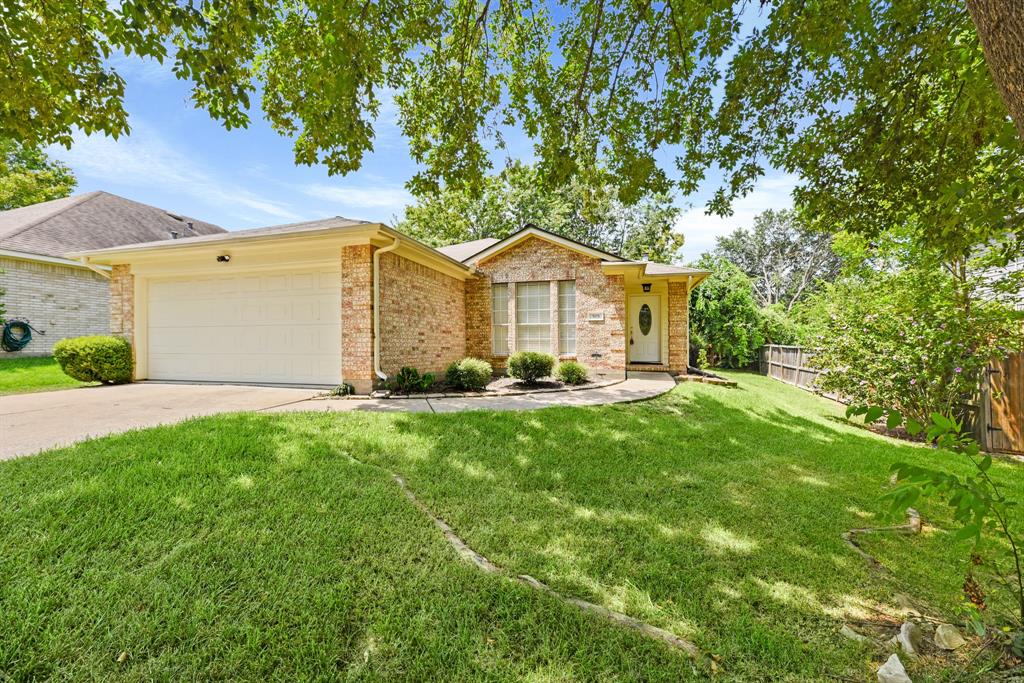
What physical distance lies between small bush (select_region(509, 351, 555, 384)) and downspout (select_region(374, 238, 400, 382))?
2942mm

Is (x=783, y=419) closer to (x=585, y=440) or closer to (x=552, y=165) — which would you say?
(x=585, y=440)

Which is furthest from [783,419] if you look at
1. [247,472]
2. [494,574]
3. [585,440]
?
[247,472]

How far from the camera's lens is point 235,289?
8539 mm

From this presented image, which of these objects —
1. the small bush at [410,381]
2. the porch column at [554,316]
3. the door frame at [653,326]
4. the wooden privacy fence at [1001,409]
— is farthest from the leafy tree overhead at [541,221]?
the wooden privacy fence at [1001,409]

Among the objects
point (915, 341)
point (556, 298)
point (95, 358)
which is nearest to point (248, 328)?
point (95, 358)

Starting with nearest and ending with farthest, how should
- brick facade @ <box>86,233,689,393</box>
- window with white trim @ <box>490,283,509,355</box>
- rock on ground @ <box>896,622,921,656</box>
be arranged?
rock on ground @ <box>896,622,921,656</box> < brick facade @ <box>86,233,689,393</box> < window with white trim @ <box>490,283,509,355</box>

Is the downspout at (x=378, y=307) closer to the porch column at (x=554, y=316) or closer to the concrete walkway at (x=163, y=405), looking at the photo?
the concrete walkway at (x=163, y=405)

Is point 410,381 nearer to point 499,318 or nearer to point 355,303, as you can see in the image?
point 355,303

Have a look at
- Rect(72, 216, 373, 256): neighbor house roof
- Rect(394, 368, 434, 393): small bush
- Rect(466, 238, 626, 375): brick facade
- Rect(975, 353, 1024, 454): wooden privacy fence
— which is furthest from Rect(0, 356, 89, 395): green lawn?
Rect(975, 353, 1024, 454): wooden privacy fence

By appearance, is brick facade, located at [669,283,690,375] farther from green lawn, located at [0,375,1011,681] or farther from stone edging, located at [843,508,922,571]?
stone edging, located at [843,508,922,571]

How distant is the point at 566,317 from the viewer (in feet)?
36.7

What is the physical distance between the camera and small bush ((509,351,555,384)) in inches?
355

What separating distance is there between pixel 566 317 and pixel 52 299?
15566mm

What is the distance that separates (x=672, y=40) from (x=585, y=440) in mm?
5644
